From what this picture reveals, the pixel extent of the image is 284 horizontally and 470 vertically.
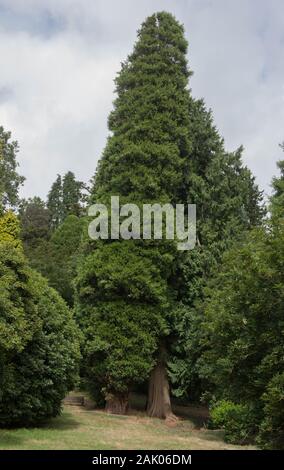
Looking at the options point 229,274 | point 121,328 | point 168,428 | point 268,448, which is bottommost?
point 168,428

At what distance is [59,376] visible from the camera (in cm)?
1484

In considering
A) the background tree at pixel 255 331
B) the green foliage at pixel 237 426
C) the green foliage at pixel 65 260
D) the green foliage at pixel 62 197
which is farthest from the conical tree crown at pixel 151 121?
the green foliage at pixel 62 197

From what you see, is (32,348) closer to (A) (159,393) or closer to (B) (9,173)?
(A) (159,393)

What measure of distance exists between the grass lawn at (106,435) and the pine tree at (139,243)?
1.31 meters

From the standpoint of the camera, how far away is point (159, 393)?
20.2m

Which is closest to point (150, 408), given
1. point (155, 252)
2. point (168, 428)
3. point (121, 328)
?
point (168, 428)

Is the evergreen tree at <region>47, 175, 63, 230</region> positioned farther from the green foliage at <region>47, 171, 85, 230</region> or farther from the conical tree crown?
the conical tree crown

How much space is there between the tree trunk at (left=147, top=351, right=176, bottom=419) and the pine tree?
0.12 ft

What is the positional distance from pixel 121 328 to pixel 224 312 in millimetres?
7738

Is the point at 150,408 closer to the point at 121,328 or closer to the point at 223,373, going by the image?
the point at 121,328

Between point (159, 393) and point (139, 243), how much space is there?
5.75 m

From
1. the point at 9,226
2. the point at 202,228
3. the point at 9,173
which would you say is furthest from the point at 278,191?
the point at 9,173

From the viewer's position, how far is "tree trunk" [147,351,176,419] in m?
19.8
